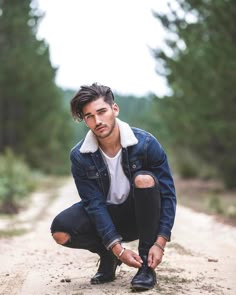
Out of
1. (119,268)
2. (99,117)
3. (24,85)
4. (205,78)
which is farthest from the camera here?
(24,85)

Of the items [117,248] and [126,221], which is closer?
[117,248]

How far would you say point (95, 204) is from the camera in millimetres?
3914

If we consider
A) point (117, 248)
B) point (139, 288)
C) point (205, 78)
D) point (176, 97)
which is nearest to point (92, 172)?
point (117, 248)

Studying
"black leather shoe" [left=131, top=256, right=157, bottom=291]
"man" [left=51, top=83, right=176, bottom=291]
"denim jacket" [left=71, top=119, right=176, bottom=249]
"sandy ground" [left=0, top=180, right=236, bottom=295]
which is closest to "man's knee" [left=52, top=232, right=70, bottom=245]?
"man" [left=51, top=83, right=176, bottom=291]

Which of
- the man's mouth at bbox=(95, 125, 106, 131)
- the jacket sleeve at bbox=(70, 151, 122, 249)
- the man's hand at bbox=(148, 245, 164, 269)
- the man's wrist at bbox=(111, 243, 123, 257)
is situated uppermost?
Result: the man's mouth at bbox=(95, 125, 106, 131)

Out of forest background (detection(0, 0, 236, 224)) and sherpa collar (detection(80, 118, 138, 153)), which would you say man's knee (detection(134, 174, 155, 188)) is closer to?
sherpa collar (detection(80, 118, 138, 153))

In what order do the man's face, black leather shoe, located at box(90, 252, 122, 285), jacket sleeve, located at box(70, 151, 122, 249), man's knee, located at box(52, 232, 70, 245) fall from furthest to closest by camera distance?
black leather shoe, located at box(90, 252, 122, 285) < man's knee, located at box(52, 232, 70, 245) < the man's face < jacket sleeve, located at box(70, 151, 122, 249)

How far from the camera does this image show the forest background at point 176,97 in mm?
12391

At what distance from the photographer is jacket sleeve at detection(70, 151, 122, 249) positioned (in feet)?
12.5

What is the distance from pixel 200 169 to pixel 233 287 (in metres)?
22.7

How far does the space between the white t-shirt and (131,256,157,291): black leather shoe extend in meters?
0.48

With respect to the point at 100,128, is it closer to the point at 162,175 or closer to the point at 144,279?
the point at 162,175

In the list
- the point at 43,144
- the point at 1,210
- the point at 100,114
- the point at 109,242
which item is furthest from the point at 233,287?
the point at 43,144

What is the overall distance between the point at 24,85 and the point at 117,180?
25827 millimetres
